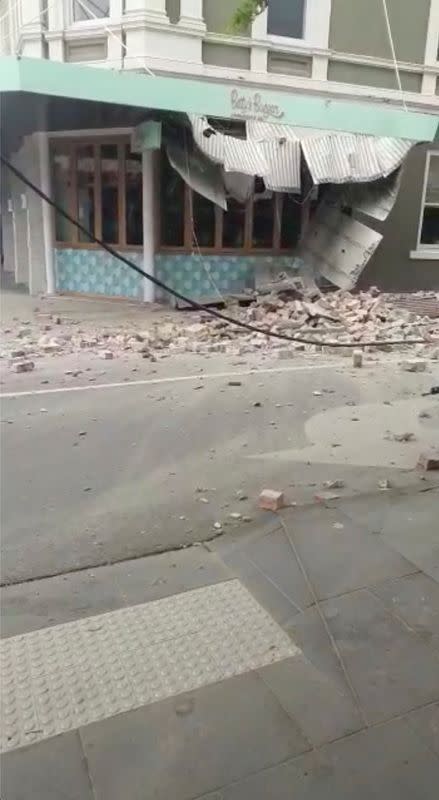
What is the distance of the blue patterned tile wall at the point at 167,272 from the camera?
13.4 meters

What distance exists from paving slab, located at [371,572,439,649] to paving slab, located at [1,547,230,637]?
0.80 meters

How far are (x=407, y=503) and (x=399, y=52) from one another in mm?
13944

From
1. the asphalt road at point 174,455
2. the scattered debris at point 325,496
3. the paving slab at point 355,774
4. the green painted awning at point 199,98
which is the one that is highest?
the green painted awning at point 199,98

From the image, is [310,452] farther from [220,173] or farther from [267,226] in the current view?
[267,226]

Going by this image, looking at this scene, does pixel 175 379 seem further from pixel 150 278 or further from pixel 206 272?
pixel 206 272

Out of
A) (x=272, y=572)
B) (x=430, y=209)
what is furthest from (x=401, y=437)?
(x=430, y=209)

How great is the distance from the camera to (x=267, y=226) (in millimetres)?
14055

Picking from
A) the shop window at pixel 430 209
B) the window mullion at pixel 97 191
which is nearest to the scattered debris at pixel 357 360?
the window mullion at pixel 97 191

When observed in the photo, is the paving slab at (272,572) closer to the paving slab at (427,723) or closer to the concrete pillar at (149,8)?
the paving slab at (427,723)

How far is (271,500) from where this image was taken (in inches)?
165

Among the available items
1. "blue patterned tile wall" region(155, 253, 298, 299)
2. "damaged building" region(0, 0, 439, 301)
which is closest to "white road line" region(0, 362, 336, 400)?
"damaged building" region(0, 0, 439, 301)

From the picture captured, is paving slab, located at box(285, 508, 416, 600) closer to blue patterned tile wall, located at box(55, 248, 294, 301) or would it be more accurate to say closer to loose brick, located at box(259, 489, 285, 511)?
loose brick, located at box(259, 489, 285, 511)

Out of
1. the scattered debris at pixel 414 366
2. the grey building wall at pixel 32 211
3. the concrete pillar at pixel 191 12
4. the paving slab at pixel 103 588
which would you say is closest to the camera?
the paving slab at pixel 103 588

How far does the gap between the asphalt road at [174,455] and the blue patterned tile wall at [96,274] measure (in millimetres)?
6364
